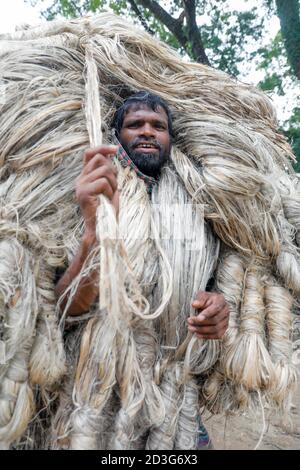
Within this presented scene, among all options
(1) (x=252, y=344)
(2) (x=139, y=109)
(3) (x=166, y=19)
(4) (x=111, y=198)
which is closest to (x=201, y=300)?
(1) (x=252, y=344)

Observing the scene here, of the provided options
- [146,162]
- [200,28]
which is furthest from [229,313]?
[200,28]

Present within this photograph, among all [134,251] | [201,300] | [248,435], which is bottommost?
[248,435]

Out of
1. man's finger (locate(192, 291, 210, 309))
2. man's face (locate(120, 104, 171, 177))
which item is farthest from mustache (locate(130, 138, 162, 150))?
man's finger (locate(192, 291, 210, 309))

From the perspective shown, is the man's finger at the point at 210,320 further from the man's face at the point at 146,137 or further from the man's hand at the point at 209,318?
the man's face at the point at 146,137

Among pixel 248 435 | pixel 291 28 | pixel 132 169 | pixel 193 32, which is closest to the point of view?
pixel 132 169

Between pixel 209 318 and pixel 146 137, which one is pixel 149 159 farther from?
pixel 209 318

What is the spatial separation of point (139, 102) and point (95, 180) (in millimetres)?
622

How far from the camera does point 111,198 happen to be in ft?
3.83

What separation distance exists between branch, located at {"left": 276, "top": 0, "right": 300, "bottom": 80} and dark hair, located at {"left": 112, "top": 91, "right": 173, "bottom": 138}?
4.86m

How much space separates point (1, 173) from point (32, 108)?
9.4 inches

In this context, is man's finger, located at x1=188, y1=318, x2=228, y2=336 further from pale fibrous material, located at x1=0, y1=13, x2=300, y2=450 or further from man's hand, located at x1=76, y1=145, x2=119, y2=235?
man's hand, located at x1=76, y1=145, x2=119, y2=235

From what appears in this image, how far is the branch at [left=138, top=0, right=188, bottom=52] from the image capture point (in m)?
6.20

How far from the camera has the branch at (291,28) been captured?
5.80 m

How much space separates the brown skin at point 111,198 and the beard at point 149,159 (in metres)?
0.01
